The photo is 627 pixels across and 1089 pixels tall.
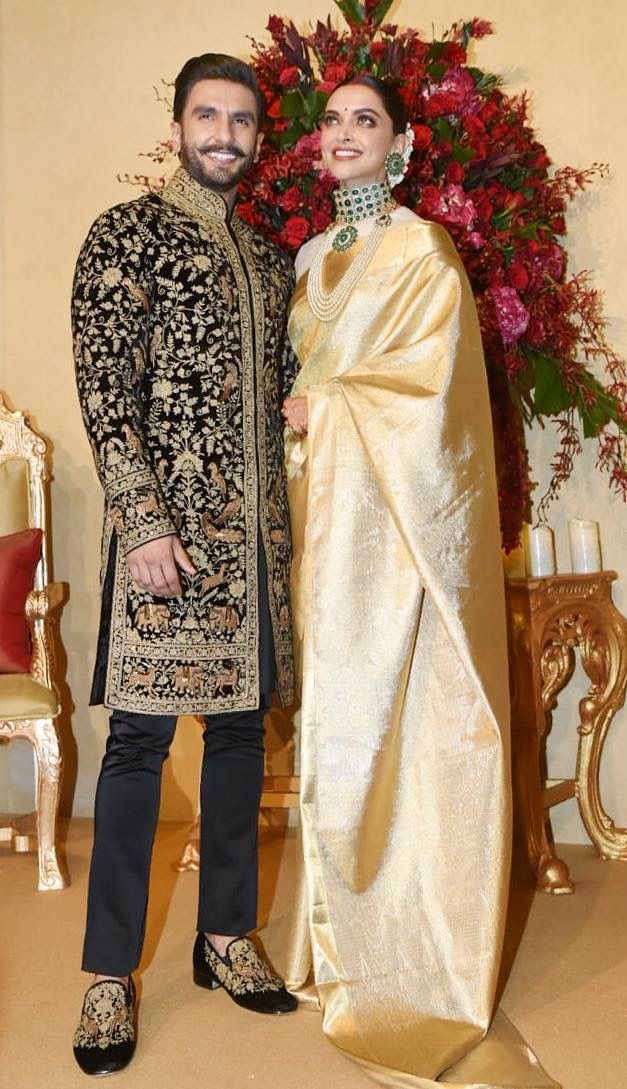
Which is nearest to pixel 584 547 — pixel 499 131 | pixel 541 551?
pixel 541 551

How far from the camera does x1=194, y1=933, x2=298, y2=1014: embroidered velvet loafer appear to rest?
1.99 m

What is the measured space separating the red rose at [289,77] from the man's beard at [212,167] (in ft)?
2.23

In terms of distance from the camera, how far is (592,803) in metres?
3.02

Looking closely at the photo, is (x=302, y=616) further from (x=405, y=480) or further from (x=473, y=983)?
(x=473, y=983)

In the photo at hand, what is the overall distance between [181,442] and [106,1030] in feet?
3.18

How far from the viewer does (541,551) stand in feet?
9.61

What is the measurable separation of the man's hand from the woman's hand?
0.29 metres

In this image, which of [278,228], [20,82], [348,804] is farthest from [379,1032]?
[20,82]

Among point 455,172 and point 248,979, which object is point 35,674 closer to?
point 248,979

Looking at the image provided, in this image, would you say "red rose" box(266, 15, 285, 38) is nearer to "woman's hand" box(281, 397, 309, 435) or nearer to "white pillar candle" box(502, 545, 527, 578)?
"woman's hand" box(281, 397, 309, 435)

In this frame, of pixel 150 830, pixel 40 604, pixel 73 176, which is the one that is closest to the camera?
pixel 150 830

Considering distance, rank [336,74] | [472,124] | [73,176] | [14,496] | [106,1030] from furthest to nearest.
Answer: [73,176] < [14,496] < [472,124] < [336,74] < [106,1030]

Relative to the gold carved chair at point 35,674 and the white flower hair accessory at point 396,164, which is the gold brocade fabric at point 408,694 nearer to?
the white flower hair accessory at point 396,164

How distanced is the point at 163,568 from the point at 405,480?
0.42 metres
